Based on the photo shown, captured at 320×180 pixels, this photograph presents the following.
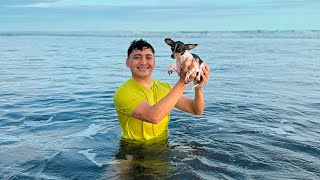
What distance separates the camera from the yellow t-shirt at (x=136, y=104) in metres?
5.72

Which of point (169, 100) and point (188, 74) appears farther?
point (169, 100)

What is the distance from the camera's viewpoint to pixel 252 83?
15289mm

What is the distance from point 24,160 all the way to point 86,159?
42.4 inches

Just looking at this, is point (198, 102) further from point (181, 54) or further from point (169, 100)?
point (181, 54)

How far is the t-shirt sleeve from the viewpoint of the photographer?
559 cm

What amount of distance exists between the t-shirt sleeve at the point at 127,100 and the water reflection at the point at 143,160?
902 mm

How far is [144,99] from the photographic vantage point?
5645mm

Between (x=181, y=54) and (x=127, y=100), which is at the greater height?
(x=181, y=54)

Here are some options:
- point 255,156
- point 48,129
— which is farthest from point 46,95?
point 255,156

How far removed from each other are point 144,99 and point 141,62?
68cm

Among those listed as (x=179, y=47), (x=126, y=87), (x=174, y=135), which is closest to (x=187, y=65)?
(x=179, y=47)

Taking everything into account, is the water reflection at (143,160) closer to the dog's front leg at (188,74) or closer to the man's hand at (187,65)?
the dog's front leg at (188,74)

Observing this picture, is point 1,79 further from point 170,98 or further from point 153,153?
point 170,98

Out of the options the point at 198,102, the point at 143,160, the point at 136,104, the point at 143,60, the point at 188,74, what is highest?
the point at 143,60
